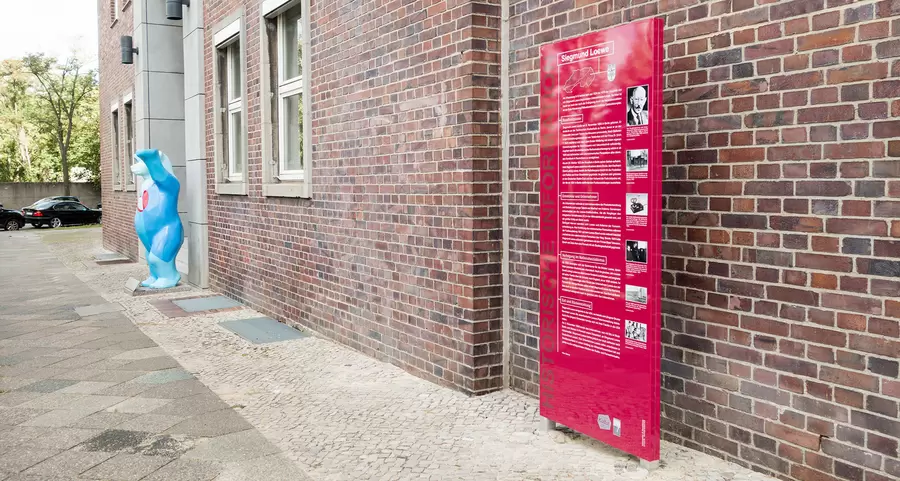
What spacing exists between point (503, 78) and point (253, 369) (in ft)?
10.3

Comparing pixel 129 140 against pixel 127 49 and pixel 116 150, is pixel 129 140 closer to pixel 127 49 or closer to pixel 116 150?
pixel 116 150

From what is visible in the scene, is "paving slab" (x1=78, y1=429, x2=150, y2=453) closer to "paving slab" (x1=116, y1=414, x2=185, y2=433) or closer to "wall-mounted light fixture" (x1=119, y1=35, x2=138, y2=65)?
"paving slab" (x1=116, y1=414, x2=185, y2=433)

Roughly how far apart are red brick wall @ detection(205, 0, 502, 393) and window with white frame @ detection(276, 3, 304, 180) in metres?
0.58

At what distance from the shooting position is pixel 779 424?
354cm

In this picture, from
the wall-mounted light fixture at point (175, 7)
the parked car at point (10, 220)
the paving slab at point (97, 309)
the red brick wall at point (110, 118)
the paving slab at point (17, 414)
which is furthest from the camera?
the parked car at point (10, 220)

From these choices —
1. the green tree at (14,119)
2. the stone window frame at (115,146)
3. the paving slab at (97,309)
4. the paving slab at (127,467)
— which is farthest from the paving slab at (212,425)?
the green tree at (14,119)

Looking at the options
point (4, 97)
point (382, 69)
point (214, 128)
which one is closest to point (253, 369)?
point (382, 69)

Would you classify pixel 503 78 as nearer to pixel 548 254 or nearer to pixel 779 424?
pixel 548 254

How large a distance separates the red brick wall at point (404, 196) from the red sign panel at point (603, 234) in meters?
0.98

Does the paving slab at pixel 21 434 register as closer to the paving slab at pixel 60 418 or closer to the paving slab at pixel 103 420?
the paving slab at pixel 60 418

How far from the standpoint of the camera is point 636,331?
3.70m

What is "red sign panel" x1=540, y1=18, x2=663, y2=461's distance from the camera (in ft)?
11.8

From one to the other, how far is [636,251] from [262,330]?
5331 millimetres

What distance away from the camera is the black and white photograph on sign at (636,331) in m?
3.66
